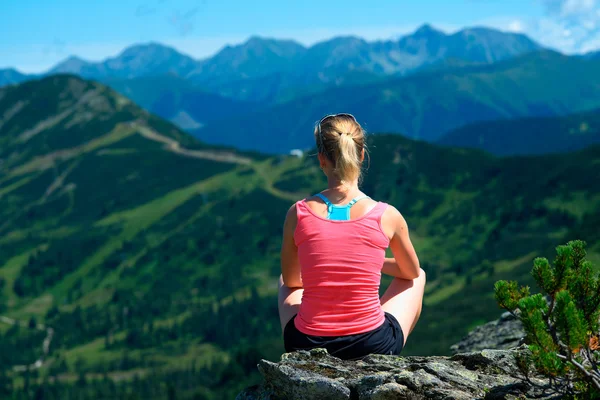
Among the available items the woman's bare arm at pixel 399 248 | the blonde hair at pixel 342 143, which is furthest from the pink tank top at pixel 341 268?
the blonde hair at pixel 342 143

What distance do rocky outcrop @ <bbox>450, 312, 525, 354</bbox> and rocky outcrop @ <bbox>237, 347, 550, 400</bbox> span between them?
28.5ft

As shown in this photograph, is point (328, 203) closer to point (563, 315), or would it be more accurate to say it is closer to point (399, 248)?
point (399, 248)

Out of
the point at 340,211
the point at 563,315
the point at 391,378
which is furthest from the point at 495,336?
the point at 563,315

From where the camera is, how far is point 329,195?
50.9 feet

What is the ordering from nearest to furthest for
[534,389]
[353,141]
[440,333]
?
[534,389] → [353,141] → [440,333]

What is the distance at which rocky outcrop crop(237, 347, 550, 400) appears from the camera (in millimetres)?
12578

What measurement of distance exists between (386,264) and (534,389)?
18.7 feet

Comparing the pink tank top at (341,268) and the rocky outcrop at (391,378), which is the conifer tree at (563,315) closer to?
the rocky outcrop at (391,378)

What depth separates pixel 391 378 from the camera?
13.0 meters

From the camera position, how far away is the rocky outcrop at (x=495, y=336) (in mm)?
23938

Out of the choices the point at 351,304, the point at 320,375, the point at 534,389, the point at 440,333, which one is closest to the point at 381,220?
the point at 351,304

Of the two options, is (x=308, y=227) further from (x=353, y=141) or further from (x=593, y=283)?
(x=593, y=283)

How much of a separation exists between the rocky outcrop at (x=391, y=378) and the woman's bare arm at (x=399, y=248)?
2.40m

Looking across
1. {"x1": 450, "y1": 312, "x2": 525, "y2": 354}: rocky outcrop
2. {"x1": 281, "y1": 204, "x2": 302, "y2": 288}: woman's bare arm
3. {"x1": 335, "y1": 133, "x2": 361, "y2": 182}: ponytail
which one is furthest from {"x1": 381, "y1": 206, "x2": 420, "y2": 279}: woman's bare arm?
{"x1": 450, "y1": 312, "x2": 525, "y2": 354}: rocky outcrop
